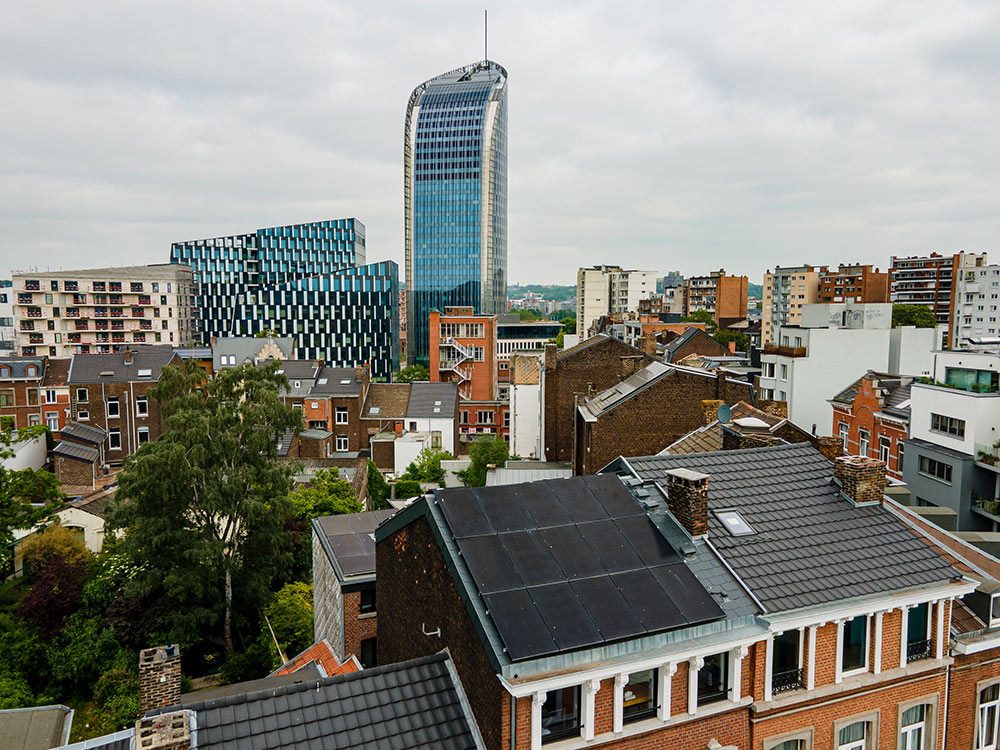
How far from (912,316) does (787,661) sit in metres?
115

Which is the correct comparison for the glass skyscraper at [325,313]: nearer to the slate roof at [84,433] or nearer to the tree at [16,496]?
the slate roof at [84,433]

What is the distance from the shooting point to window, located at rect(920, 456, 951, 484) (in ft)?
110

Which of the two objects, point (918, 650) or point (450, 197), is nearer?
point (918, 650)

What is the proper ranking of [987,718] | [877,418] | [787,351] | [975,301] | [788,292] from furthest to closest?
[788,292] < [975,301] < [787,351] < [877,418] < [987,718]

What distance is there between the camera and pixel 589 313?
178750mm

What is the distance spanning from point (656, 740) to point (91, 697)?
31.1 metres

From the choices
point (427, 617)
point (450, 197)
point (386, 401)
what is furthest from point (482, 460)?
point (450, 197)

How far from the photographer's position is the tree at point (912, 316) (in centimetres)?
10425

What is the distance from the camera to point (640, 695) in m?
11.3

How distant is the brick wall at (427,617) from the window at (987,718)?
11.3 metres

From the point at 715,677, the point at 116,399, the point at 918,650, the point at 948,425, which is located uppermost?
the point at 948,425

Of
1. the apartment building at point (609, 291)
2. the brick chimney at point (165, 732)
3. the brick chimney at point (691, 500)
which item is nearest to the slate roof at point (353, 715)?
the brick chimney at point (165, 732)

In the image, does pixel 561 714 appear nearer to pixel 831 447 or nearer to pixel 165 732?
pixel 165 732

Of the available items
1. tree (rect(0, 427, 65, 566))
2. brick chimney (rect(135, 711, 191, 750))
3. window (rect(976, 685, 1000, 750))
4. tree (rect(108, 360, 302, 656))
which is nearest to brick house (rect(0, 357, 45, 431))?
tree (rect(0, 427, 65, 566))
